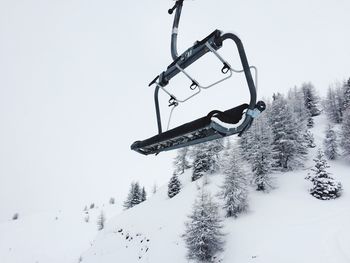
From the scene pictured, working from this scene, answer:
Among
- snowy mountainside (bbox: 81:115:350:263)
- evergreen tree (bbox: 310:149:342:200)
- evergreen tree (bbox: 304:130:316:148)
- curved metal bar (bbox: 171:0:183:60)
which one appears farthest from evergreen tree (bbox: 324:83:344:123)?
curved metal bar (bbox: 171:0:183:60)

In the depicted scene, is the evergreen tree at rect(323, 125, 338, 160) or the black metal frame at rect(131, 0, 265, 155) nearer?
the black metal frame at rect(131, 0, 265, 155)

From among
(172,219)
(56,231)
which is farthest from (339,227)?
(56,231)

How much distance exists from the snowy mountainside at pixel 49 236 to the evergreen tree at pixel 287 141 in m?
33.4

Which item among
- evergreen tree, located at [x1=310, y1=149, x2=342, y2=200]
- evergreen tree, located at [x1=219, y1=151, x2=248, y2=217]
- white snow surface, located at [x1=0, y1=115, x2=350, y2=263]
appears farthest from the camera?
evergreen tree, located at [x1=219, y1=151, x2=248, y2=217]

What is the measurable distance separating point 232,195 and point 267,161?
6555 millimetres

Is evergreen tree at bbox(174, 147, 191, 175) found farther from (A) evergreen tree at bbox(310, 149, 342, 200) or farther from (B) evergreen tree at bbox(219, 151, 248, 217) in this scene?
(A) evergreen tree at bbox(310, 149, 342, 200)

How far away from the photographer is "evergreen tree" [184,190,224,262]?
862 inches

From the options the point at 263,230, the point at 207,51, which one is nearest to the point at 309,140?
the point at 263,230

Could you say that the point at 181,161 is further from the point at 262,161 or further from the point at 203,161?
the point at 262,161

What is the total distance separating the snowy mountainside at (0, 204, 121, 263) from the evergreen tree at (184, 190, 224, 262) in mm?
26027

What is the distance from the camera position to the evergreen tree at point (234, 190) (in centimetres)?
2667

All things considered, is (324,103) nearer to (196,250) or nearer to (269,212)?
(269,212)

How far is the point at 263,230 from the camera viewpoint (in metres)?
22.0

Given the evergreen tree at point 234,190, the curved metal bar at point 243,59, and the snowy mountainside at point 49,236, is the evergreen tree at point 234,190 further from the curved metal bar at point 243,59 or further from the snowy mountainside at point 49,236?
the snowy mountainside at point 49,236
